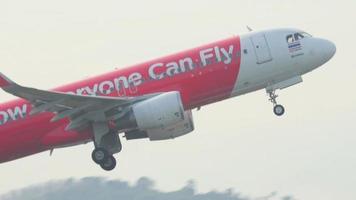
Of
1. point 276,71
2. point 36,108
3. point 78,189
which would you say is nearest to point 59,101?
point 36,108

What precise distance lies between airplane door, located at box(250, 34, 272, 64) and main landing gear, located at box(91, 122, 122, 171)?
7.99 metres

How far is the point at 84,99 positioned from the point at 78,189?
13678 cm

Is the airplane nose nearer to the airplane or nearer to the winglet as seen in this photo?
the airplane

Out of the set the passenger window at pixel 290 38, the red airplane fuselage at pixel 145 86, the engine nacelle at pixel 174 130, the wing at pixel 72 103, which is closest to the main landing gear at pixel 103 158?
the red airplane fuselage at pixel 145 86

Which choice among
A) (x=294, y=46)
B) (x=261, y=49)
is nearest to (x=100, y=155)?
(x=261, y=49)

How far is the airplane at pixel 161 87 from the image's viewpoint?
163ft

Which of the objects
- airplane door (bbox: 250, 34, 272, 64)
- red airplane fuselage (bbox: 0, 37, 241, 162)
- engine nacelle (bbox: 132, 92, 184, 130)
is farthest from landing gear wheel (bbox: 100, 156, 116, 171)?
airplane door (bbox: 250, 34, 272, 64)

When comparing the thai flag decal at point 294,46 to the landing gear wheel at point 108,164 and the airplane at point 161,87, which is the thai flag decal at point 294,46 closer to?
the airplane at point 161,87

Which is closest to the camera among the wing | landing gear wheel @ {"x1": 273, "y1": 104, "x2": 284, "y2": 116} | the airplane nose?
the wing

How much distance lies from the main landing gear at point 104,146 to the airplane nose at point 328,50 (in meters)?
11.1

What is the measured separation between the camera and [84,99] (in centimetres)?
4803

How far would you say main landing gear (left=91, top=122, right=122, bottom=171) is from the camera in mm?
50188

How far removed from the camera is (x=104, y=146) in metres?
50.7

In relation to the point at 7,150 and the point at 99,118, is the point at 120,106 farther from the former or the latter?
the point at 7,150
